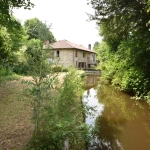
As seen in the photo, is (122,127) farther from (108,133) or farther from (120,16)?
(120,16)

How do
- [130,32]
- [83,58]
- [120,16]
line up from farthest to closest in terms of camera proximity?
[83,58], [130,32], [120,16]

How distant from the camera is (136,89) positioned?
1020 centimetres

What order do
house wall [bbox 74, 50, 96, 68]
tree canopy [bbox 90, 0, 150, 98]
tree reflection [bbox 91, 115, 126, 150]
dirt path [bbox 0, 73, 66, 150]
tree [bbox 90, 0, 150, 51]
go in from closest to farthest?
1. dirt path [bbox 0, 73, 66, 150]
2. tree reflection [bbox 91, 115, 126, 150]
3. tree canopy [bbox 90, 0, 150, 98]
4. tree [bbox 90, 0, 150, 51]
5. house wall [bbox 74, 50, 96, 68]

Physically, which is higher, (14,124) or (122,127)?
(14,124)

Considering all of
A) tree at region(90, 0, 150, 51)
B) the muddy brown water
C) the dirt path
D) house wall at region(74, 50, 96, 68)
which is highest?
tree at region(90, 0, 150, 51)

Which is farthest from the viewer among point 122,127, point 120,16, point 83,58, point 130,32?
point 83,58

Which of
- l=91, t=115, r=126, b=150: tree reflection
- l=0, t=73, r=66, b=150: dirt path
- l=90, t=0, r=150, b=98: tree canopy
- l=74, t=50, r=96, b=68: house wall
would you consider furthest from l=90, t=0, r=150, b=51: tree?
l=74, t=50, r=96, b=68: house wall

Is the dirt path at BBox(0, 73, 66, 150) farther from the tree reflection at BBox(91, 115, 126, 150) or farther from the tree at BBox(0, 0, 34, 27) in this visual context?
the tree at BBox(0, 0, 34, 27)

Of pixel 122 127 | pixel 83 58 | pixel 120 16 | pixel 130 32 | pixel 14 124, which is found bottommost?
pixel 122 127

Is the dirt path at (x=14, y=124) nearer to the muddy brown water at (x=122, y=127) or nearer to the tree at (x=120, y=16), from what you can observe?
the muddy brown water at (x=122, y=127)

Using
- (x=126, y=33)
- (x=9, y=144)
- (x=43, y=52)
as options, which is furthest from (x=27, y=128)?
(x=126, y=33)

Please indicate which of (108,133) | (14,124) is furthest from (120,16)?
(14,124)

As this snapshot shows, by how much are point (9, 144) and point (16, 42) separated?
812 inches

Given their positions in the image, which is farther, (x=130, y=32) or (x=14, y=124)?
(x=130, y=32)
